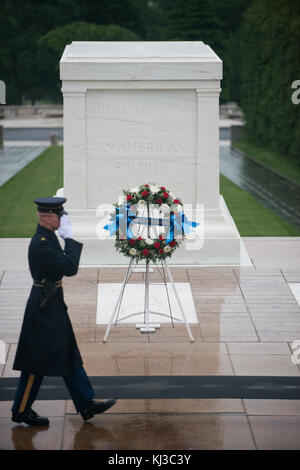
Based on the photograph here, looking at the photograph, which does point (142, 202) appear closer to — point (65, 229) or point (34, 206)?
point (65, 229)

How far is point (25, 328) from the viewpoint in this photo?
603cm

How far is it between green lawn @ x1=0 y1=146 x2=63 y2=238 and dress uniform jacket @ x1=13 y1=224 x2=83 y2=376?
702cm

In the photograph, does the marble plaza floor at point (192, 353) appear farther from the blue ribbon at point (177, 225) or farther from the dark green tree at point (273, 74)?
the dark green tree at point (273, 74)

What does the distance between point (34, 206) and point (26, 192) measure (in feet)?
5.72

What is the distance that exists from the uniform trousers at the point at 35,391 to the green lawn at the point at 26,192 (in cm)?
709

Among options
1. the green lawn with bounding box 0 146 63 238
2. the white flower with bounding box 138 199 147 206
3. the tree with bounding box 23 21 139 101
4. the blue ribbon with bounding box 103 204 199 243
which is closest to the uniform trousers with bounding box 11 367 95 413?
the blue ribbon with bounding box 103 204 199 243

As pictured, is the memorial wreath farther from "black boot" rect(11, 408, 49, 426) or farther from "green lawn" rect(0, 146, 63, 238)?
"green lawn" rect(0, 146, 63, 238)

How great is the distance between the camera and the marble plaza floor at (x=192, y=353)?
5.86m

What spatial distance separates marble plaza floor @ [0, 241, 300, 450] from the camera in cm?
586

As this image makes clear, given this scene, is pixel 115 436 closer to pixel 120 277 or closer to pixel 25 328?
pixel 25 328

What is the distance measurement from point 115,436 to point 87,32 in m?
38.8

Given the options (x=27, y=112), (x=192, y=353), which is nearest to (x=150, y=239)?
(x=192, y=353)

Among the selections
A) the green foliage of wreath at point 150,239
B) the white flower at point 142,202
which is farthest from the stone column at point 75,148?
the white flower at point 142,202

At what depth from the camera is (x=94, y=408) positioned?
6074 millimetres
